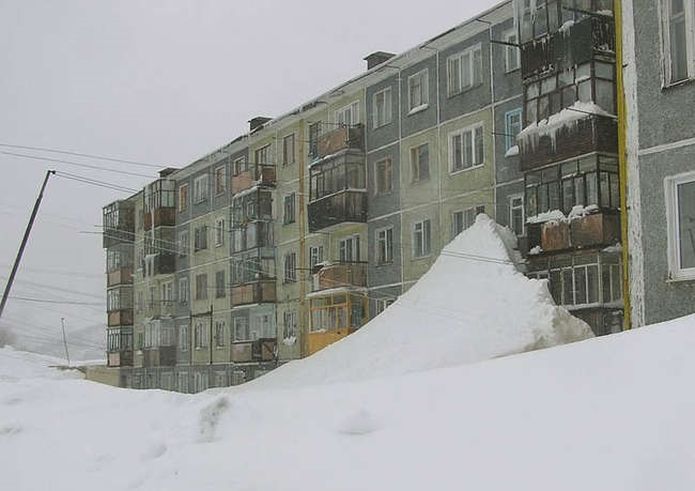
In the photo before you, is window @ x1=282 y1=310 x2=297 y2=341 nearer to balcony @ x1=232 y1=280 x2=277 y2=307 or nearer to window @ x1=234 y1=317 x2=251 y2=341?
balcony @ x1=232 y1=280 x2=277 y2=307

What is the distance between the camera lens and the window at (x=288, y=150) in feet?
126

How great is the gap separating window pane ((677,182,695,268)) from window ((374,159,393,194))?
16332 mm

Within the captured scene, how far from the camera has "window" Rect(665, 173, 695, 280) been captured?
15.2m

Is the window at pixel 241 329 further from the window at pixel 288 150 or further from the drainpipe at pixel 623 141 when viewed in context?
the drainpipe at pixel 623 141

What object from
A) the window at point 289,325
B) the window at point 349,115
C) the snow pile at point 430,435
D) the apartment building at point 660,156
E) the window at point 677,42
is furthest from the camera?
the window at point 289,325

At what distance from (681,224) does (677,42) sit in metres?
3.40

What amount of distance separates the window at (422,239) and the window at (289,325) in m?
8.92

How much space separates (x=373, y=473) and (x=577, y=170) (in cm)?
1716

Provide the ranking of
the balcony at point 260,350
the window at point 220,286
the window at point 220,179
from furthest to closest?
the window at point 220,179, the window at point 220,286, the balcony at point 260,350

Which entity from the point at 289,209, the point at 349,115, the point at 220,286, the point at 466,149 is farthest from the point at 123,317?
the point at 466,149

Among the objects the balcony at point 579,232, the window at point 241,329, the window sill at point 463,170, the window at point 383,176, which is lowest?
the window at point 241,329

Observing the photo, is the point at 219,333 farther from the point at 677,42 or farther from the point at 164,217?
the point at 677,42

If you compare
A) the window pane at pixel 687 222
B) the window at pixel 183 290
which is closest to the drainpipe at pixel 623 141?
the window pane at pixel 687 222

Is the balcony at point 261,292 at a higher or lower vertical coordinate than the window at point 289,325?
higher
